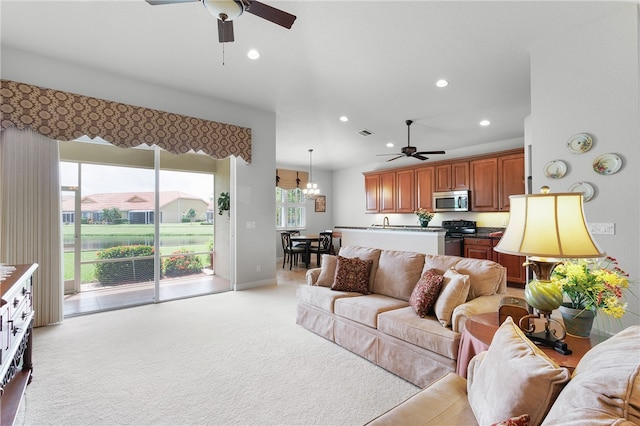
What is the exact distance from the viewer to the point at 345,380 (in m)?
2.38

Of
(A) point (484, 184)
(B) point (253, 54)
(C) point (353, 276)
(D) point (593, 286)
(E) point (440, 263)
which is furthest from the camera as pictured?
(A) point (484, 184)

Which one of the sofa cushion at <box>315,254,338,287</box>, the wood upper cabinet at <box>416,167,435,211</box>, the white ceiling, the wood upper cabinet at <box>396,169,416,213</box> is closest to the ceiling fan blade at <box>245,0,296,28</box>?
the white ceiling

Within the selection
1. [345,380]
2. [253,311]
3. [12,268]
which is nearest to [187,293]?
[253,311]

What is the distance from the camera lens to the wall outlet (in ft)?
8.80

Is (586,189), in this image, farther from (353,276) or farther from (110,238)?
(110,238)

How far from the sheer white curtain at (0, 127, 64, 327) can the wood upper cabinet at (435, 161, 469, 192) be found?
6946mm

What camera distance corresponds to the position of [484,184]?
6441mm

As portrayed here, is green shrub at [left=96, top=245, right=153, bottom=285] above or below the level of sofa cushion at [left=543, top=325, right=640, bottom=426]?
below

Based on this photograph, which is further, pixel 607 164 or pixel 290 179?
pixel 290 179

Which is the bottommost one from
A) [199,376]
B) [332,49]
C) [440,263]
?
[199,376]

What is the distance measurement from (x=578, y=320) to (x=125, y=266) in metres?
5.26

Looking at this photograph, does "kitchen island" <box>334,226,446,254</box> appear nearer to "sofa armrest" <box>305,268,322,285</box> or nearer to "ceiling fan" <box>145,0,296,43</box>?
"sofa armrest" <box>305,268,322,285</box>

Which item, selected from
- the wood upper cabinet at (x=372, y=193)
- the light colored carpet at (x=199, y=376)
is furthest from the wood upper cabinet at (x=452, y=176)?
the light colored carpet at (x=199, y=376)

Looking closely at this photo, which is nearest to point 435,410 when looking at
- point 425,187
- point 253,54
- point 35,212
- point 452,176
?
point 253,54
